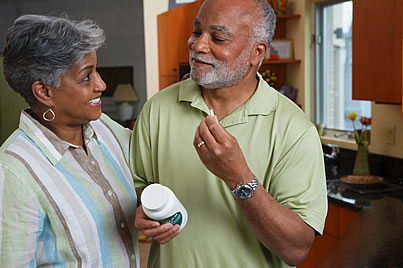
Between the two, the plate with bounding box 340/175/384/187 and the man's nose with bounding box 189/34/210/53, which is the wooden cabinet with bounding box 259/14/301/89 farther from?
the man's nose with bounding box 189/34/210/53

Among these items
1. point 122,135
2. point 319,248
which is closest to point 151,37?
point 319,248

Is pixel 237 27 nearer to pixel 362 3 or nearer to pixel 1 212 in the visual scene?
pixel 1 212

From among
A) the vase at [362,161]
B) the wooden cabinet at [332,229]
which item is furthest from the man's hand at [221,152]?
the vase at [362,161]

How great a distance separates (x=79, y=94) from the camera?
145 cm

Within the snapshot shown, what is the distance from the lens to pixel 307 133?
1.55m

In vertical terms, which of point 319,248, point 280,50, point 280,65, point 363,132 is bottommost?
point 319,248

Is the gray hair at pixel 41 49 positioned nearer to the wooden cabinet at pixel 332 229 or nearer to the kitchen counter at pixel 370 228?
the kitchen counter at pixel 370 228

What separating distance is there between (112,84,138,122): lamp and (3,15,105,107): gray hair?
2.89m

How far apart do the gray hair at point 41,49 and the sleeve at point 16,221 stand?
26 cm

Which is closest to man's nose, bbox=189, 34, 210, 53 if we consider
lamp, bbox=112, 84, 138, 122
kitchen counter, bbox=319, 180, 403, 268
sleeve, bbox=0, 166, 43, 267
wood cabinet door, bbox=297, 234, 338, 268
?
sleeve, bbox=0, 166, 43, 267

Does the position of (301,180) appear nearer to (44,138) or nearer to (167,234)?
(167,234)

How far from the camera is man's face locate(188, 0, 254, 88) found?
5.10ft

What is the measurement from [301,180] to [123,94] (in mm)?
3051

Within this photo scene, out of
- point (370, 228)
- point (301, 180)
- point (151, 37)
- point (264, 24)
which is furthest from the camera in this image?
point (151, 37)
